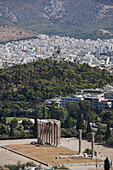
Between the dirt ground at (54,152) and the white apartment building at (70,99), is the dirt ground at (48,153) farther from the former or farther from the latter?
the white apartment building at (70,99)

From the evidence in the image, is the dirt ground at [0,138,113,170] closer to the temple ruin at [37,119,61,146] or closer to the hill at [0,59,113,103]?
the temple ruin at [37,119,61,146]

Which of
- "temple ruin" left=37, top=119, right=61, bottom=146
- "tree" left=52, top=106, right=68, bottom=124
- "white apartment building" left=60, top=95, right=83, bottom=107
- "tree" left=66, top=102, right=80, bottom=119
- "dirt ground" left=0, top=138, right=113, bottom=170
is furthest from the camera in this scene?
"white apartment building" left=60, top=95, right=83, bottom=107

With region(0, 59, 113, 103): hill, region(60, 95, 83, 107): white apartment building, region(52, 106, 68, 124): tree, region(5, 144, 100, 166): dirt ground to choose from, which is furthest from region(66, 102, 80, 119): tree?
region(5, 144, 100, 166): dirt ground

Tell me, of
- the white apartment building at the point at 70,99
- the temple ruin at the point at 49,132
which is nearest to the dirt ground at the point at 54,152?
the temple ruin at the point at 49,132

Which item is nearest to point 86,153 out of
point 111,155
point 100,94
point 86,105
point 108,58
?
point 111,155

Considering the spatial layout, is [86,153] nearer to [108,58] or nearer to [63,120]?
[63,120]

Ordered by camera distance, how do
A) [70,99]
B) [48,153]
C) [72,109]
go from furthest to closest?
[70,99], [72,109], [48,153]

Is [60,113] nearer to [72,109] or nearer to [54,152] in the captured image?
[72,109]

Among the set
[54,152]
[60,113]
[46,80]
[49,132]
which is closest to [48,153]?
[54,152]
